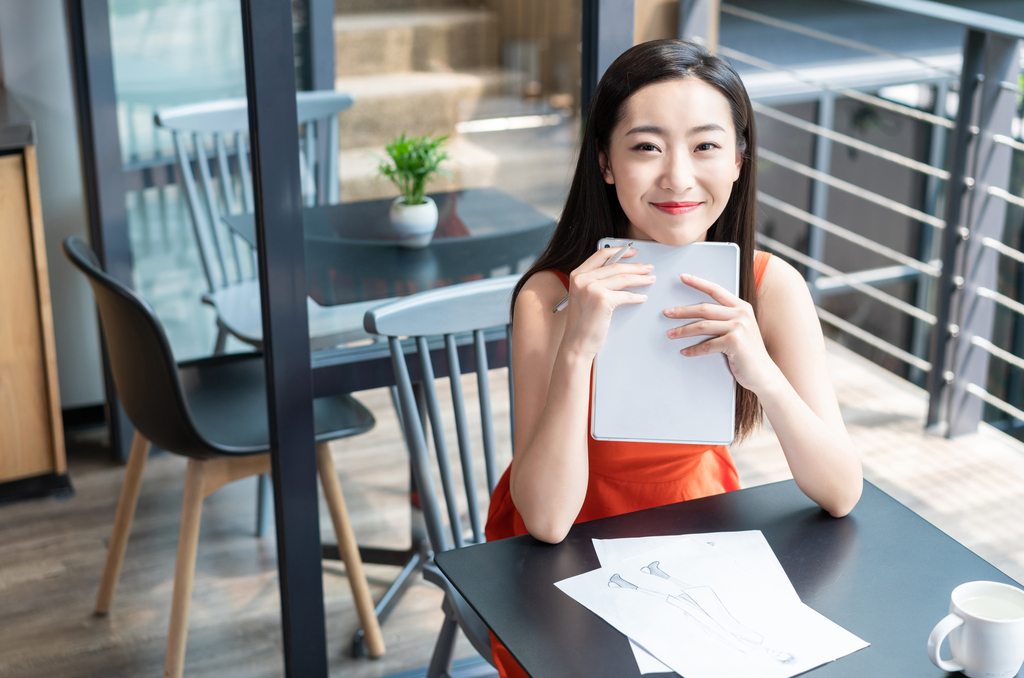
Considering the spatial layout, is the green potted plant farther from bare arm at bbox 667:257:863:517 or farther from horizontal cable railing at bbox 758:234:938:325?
horizontal cable railing at bbox 758:234:938:325

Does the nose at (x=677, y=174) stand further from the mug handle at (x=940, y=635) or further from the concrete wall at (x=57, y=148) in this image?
the concrete wall at (x=57, y=148)

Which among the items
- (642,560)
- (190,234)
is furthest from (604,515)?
(190,234)

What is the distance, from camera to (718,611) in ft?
2.98

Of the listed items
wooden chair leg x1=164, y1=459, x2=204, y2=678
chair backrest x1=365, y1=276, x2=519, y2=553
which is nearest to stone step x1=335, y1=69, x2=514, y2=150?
chair backrest x1=365, y1=276, x2=519, y2=553

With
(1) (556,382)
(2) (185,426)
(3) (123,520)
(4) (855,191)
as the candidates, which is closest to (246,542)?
(3) (123,520)

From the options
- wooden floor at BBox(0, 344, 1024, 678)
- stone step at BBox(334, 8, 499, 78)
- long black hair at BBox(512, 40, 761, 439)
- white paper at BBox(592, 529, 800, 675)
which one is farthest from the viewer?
stone step at BBox(334, 8, 499, 78)

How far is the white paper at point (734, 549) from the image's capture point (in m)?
0.98

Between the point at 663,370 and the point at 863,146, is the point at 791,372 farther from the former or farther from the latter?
the point at 863,146

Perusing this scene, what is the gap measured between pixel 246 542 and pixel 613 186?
58.3 inches

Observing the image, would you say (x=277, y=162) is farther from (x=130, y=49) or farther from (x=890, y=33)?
(x=890, y=33)

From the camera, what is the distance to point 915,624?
897mm

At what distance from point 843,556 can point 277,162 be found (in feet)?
2.94

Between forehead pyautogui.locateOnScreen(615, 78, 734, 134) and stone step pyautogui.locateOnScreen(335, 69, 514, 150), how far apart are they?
0.90 metres

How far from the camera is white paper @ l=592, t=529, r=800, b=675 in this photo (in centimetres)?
98
